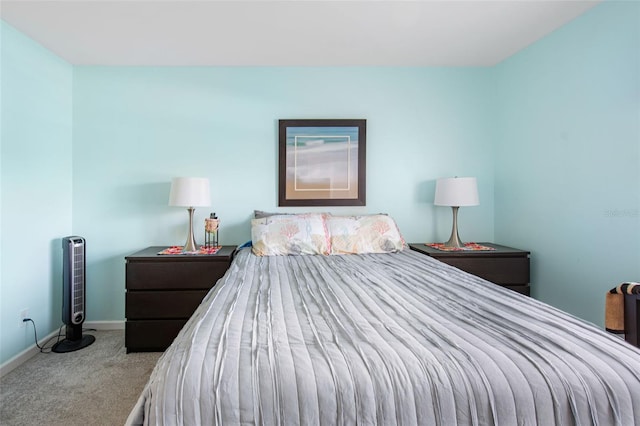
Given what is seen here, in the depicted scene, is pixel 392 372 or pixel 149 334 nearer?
pixel 392 372

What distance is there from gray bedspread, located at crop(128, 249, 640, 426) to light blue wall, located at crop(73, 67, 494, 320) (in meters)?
2.00

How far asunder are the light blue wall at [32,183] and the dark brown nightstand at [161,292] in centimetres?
73

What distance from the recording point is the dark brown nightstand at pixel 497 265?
2.66 meters

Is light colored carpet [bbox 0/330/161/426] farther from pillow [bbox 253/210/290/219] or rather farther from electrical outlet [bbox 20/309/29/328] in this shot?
pillow [bbox 253/210/290/219]

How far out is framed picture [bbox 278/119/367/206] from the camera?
3.07 meters

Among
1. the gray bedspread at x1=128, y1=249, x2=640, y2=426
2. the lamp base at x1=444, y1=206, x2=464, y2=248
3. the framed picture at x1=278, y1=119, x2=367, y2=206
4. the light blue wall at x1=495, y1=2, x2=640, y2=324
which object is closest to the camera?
the gray bedspread at x1=128, y1=249, x2=640, y2=426

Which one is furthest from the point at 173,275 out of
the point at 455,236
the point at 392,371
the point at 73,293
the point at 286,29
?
the point at 455,236

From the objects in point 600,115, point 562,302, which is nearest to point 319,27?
point 600,115

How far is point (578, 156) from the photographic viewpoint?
2297mm

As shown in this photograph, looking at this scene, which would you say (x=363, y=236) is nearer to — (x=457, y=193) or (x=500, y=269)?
(x=457, y=193)

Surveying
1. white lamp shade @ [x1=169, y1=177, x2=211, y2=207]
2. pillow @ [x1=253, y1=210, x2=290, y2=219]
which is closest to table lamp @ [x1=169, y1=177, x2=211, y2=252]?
white lamp shade @ [x1=169, y1=177, x2=211, y2=207]

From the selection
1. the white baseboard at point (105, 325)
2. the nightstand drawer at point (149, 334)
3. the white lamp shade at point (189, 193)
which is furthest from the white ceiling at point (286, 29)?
the white baseboard at point (105, 325)

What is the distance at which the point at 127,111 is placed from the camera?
9.86 feet

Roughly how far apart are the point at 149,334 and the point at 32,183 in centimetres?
145
